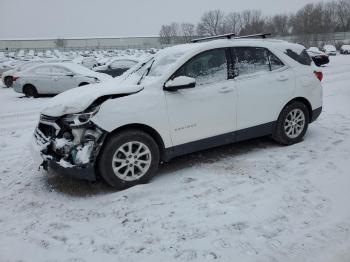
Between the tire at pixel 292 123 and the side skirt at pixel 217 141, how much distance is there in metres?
0.17

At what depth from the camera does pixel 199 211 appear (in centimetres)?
371

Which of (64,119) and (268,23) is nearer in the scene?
(64,119)

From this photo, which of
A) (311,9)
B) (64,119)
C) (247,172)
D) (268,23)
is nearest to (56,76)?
(64,119)

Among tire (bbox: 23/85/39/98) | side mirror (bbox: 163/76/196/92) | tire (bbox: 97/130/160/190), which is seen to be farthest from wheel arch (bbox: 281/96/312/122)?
tire (bbox: 23/85/39/98)

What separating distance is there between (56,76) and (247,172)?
35.4ft

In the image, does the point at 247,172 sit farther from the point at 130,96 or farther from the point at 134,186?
the point at 130,96

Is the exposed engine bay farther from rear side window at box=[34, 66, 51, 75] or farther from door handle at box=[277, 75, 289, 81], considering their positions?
rear side window at box=[34, 66, 51, 75]

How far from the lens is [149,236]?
131 inches

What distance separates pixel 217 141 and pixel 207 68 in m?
1.08

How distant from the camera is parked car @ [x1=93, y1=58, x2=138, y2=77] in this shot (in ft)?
56.1

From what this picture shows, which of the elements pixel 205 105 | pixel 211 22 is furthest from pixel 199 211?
pixel 211 22

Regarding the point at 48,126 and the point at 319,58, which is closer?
the point at 48,126

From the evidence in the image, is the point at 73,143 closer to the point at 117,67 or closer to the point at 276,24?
the point at 117,67

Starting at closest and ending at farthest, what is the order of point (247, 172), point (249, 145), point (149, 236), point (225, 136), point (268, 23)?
point (149, 236)
point (247, 172)
point (225, 136)
point (249, 145)
point (268, 23)
